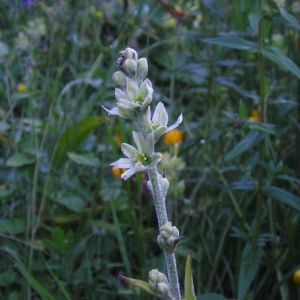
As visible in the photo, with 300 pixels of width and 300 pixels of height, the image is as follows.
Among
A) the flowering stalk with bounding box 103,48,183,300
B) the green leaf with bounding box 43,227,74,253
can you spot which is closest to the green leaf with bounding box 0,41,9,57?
the green leaf with bounding box 43,227,74,253

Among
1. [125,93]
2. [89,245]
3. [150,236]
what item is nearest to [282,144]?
[150,236]

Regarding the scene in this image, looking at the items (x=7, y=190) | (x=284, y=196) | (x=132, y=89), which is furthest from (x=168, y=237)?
(x=7, y=190)

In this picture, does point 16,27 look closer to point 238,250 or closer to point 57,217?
point 57,217

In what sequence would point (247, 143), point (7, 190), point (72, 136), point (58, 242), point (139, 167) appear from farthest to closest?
point (72, 136)
point (7, 190)
point (247, 143)
point (58, 242)
point (139, 167)

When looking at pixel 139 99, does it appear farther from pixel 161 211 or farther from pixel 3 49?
pixel 3 49

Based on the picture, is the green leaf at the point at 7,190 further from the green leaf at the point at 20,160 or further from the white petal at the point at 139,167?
the white petal at the point at 139,167

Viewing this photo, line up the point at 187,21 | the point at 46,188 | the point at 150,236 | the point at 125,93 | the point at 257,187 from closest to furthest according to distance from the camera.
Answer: the point at 125,93 → the point at 257,187 → the point at 46,188 → the point at 150,236 → the point at 187,21
